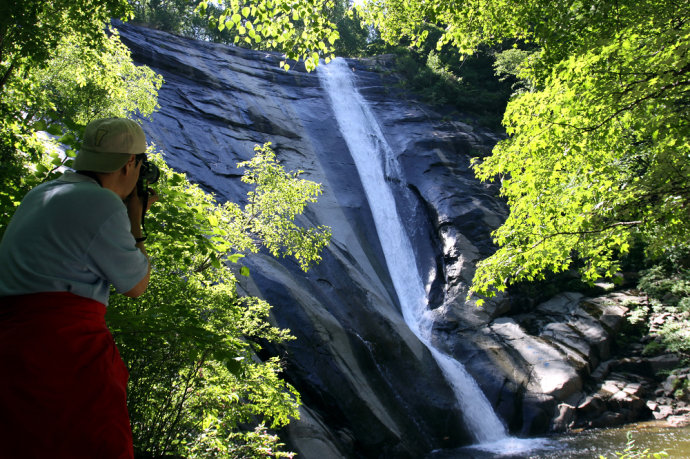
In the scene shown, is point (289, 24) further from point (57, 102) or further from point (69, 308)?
point (57, 102)

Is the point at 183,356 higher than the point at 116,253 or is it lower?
lower

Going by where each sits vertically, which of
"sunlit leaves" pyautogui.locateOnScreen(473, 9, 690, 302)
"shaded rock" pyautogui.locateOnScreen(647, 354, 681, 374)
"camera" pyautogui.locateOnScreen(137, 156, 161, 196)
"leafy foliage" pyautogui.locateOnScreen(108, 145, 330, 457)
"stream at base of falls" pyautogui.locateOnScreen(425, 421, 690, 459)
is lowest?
"stream at base of falls" pyautogui.locateOnScreen(425, 421, 690, 459)

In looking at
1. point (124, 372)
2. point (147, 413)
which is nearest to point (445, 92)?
point (147, 413)

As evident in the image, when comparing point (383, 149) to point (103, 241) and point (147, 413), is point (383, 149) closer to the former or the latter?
point (147, 413)

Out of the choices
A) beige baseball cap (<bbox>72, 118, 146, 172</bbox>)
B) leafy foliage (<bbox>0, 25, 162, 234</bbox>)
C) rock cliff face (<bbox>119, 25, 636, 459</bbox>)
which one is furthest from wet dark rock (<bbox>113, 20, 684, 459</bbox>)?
beige baseball cap (<bbox>72, 118, 146, 172</bbox>)

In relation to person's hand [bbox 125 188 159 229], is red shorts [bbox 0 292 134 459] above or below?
below

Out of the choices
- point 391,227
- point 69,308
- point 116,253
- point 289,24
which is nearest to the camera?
point 69,308

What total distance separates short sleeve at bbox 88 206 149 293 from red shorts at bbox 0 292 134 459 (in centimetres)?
15

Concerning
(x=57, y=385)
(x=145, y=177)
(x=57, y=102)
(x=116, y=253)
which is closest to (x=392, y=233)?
(x=57, y=102)

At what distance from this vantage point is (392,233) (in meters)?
19.6

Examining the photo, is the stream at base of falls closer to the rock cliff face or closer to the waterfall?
the rock cliff face

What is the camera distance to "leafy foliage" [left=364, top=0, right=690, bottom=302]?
4.53 meters

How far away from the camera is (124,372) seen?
155 cm

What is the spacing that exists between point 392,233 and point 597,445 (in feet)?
36.5
